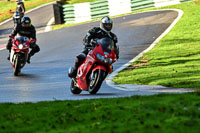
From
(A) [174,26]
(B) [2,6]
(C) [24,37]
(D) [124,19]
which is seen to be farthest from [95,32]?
(B) [2,6]

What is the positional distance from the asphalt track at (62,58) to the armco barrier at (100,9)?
362cm

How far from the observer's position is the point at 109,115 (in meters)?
7.87

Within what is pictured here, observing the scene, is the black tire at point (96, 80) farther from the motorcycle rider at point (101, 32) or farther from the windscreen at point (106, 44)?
the motorcycle rider at point (101, 32)

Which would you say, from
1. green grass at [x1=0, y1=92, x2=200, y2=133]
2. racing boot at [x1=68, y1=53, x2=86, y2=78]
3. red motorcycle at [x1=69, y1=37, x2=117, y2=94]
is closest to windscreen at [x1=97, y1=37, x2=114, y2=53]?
red motorcycle at [x1=69, y1=37, x2=117, y2=94]

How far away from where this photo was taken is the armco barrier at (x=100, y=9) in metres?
38.9

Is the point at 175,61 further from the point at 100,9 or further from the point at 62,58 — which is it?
the point at 100,9

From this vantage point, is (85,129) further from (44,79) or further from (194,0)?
(194,0)

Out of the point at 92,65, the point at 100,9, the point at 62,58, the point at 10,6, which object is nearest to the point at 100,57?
the point at 92,65

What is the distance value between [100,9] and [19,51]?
893 inches

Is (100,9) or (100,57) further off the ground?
(100,57)

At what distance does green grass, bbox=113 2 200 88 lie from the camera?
14617 millimetres

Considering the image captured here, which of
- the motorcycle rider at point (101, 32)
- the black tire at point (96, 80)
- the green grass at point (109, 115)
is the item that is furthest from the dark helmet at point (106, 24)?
the green grass at point (109, 115)

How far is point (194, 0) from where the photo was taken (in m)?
37.4

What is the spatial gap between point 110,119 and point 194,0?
3106 centimetres
